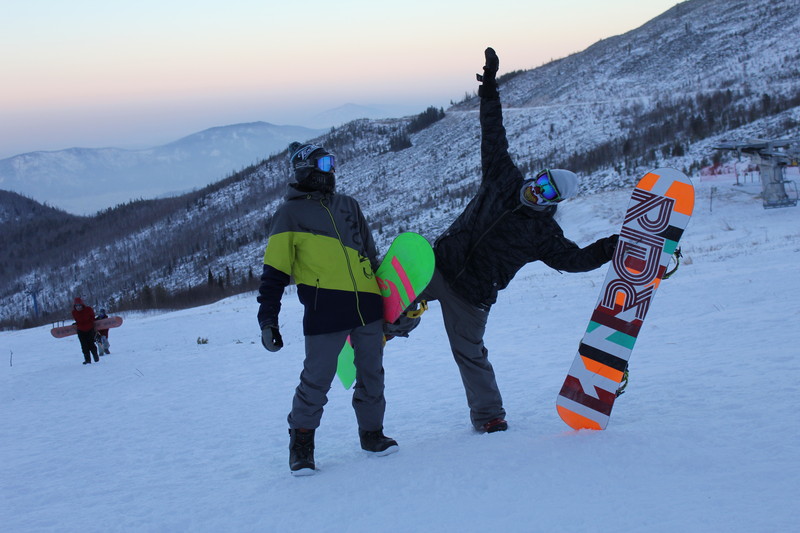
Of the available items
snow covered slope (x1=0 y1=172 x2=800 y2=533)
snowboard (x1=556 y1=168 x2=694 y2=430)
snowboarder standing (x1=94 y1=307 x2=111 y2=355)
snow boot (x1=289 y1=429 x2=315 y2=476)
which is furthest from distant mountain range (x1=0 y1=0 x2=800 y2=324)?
snow boot (x1=289 y1=429 x2=315 y2=476)

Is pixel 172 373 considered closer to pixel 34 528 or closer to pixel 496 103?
pixel 34 528

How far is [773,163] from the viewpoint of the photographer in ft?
60.4

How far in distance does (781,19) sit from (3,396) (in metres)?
50.5

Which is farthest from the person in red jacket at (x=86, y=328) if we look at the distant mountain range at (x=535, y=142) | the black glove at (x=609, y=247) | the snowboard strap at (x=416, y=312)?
the distant mountain range at (x=535, y=142)

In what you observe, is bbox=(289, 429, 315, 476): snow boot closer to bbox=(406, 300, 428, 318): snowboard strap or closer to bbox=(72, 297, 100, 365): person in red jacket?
bbox=(406, 300, 428, 318): snowboard strap

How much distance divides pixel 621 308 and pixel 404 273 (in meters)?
1.49

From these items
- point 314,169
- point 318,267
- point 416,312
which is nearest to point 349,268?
point 318,267

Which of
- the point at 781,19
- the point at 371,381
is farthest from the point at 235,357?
the point at 781,19

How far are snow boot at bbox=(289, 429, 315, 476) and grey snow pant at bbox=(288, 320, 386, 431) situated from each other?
0.17 feet

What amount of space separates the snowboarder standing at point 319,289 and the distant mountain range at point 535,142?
16617 mm

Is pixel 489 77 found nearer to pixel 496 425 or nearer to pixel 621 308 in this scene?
pixel 621 308

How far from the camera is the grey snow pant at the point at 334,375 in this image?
4137mm

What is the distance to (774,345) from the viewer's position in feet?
18.5

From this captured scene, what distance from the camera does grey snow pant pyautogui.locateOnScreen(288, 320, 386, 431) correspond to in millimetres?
4137
